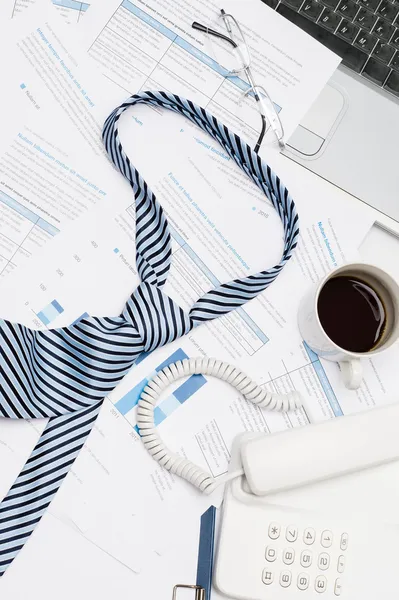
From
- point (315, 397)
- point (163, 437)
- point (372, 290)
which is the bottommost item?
point (163, 437)

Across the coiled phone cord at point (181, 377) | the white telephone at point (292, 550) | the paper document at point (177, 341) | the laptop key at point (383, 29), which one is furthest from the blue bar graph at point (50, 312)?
the laptop key at point (383, 29)

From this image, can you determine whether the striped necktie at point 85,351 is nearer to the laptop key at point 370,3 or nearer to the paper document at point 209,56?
the paper document at point 209,56

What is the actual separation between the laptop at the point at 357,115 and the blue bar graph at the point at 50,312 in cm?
29

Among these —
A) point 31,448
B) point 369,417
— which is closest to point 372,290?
point 369,417

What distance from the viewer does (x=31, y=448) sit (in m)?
0.58

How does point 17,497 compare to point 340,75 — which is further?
point 340,75

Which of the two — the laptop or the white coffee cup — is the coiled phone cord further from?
the laptop

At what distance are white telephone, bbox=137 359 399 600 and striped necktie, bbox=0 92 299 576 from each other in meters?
0.05

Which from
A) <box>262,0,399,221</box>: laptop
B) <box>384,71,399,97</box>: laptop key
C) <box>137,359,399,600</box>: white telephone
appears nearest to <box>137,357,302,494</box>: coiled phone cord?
<box>137,359,399,600</box>: white telephone

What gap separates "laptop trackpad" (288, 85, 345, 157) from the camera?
66 cm

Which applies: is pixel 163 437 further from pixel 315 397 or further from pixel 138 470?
pixel 315 397

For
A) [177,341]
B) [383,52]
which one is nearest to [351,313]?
[177,341]

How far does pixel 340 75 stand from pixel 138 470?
1.53ft

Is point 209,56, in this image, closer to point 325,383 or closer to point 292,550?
point 325,383
